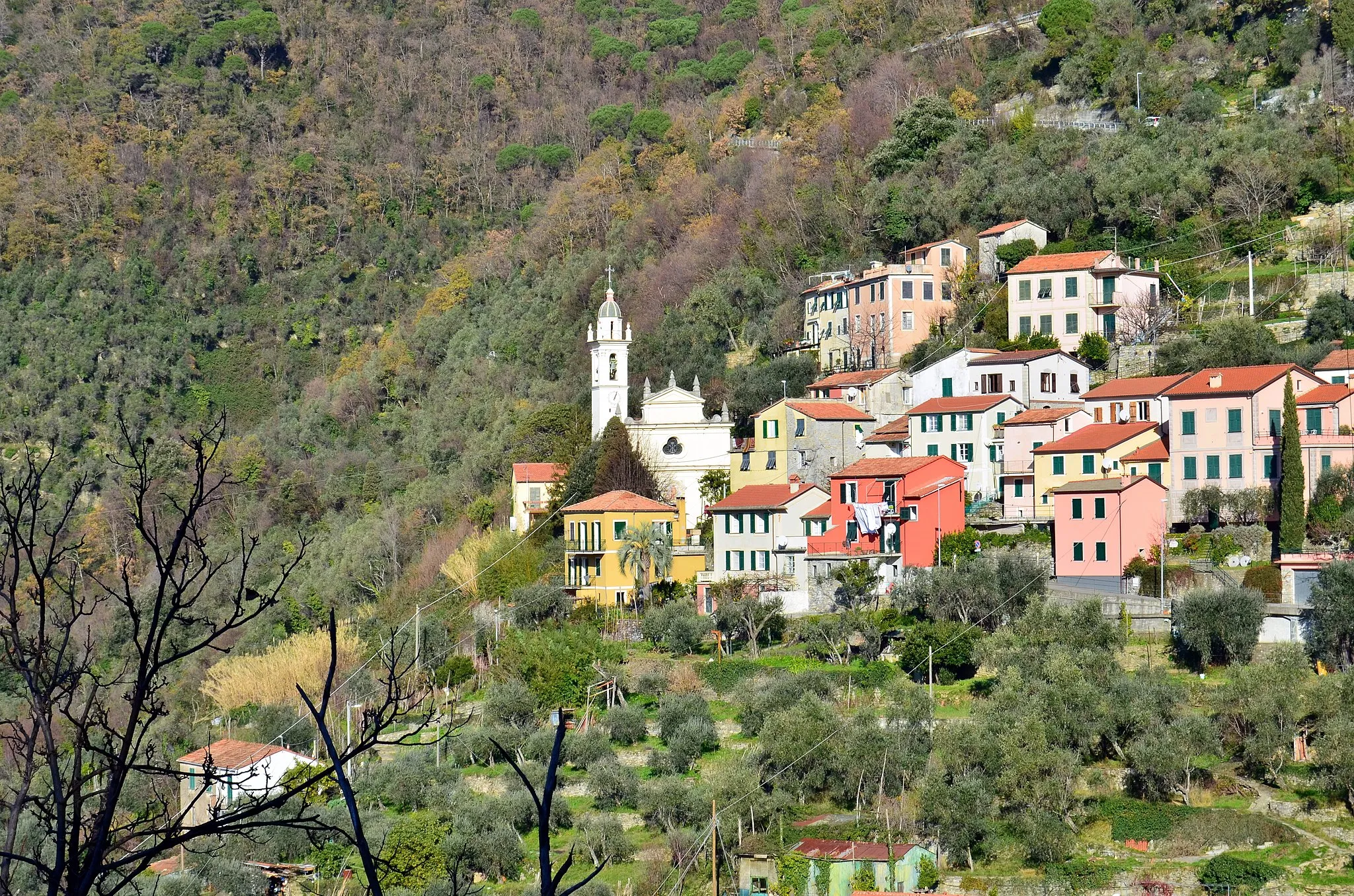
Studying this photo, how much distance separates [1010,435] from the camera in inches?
1914

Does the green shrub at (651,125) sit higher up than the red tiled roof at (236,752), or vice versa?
the green shrub at (651,125)

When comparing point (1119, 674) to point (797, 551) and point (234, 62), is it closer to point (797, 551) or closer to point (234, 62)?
point (797, 551)

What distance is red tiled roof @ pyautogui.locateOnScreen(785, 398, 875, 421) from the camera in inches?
2110

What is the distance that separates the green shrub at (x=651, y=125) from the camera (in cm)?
10888

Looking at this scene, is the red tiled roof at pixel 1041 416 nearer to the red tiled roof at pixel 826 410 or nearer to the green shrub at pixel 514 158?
the red tiled roof at pixel 826 410

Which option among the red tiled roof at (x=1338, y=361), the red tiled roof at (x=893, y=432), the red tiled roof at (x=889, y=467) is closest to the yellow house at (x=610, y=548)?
the red tiled roof at (x=889, y=467)

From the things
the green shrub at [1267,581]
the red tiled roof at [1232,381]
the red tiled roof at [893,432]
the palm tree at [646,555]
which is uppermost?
the red tiled roof at [1232,381]

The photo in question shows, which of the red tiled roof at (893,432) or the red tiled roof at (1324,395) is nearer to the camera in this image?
the red tiled roof at (1324,395)

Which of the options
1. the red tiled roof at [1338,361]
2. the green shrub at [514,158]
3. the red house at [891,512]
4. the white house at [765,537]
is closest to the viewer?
the red house at [891,512]

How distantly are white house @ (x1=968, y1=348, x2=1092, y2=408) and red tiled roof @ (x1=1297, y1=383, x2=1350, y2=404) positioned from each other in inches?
327

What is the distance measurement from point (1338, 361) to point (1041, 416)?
25.8 ft

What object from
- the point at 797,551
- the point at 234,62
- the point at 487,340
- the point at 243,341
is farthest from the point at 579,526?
the point at 234,62

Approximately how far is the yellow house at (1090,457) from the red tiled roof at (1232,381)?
56.3 inches

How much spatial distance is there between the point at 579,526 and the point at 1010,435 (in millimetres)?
13750
